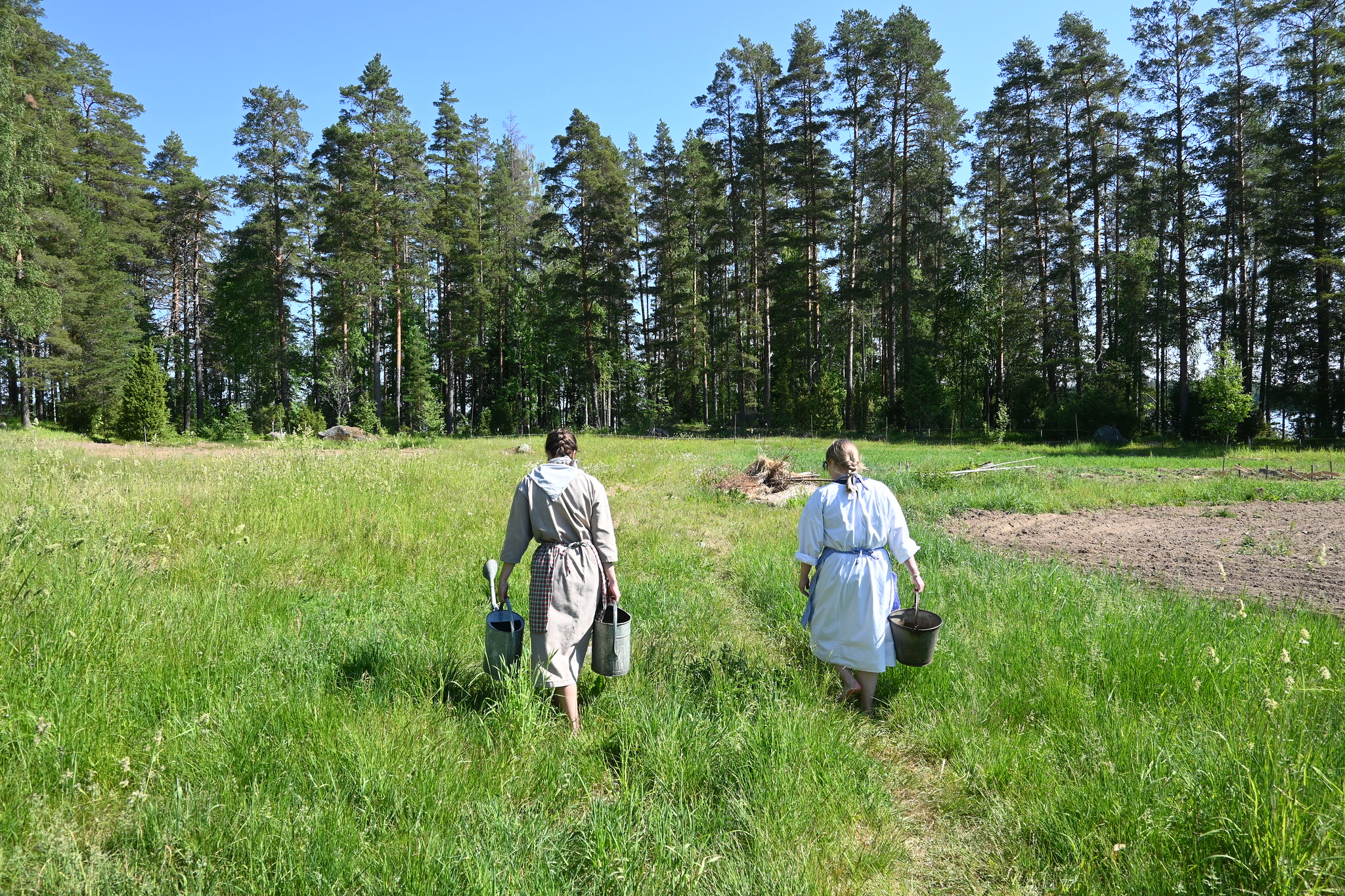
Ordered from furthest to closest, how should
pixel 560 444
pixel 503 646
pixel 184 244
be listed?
pixel 184 244 → pixel 560 444 → pixel 503 646

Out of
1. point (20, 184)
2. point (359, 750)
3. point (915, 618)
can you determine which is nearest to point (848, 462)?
point (915, 618)

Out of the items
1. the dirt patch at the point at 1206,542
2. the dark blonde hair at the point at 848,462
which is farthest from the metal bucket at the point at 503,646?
the dirt patch at the point at 1206,542

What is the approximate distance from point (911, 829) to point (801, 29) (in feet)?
123

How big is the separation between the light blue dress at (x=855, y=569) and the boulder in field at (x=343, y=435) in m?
30.6

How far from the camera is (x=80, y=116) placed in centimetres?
3600

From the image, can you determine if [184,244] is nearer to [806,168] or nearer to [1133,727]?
[806,168]

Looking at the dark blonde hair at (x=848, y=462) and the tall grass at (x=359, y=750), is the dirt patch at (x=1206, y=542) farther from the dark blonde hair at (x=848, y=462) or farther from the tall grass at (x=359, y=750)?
the tall grass at (x=359, y=750)

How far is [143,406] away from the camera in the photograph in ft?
92.0

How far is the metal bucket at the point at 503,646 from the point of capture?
351 cm

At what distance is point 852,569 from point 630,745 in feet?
5.78

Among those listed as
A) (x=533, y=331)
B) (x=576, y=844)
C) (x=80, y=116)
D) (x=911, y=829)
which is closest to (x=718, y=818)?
(x=576, y=844)

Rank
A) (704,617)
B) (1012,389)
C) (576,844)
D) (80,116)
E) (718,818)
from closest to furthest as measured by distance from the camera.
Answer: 1. (576,844)
2. (718,818)
3. (704,617)
4. (1012,389)
5. (80,116)

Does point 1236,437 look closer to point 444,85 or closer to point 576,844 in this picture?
point 576,844

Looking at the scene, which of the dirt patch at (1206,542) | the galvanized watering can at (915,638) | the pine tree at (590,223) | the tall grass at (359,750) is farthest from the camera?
the pine tree at (590,223)
